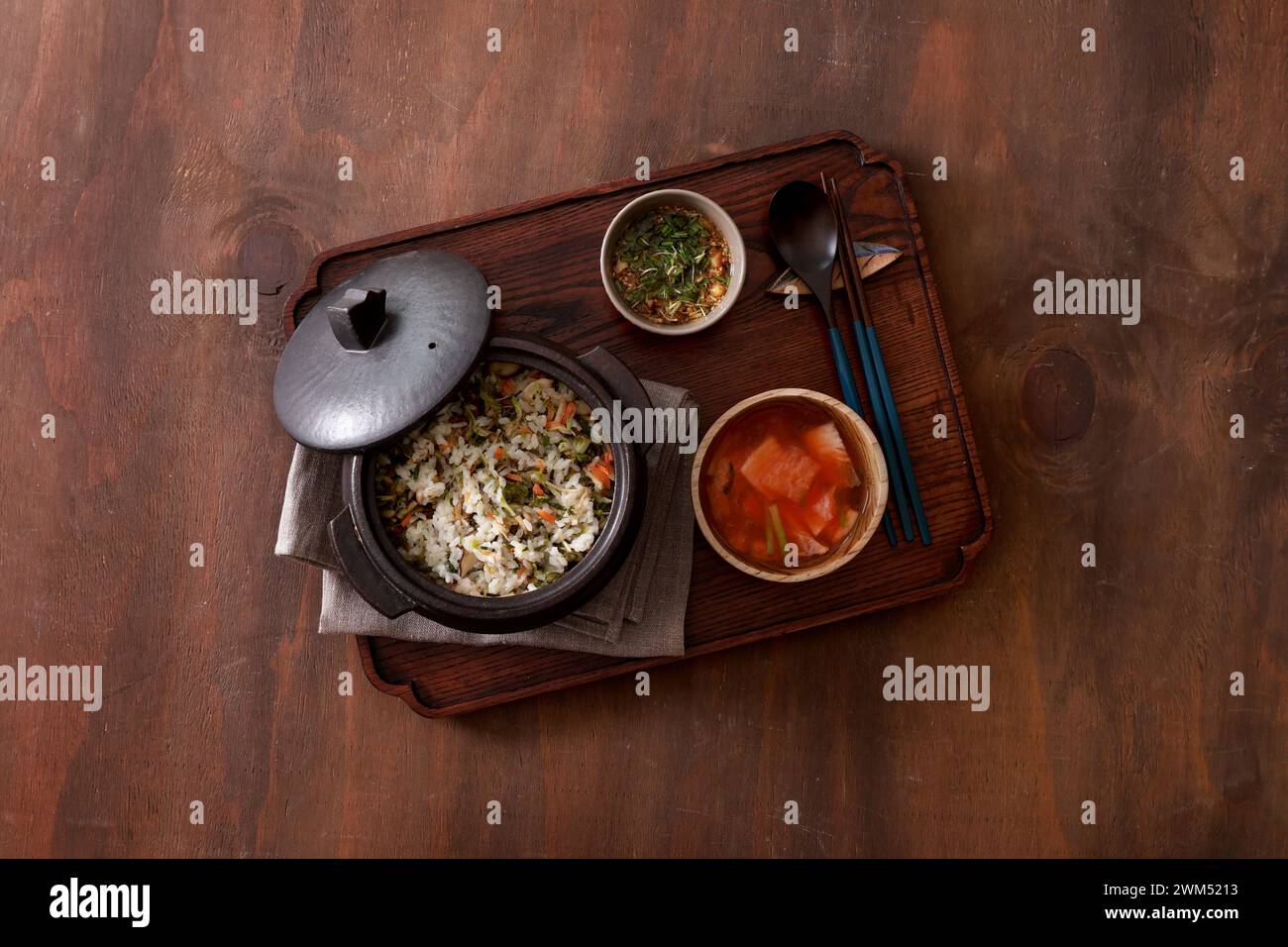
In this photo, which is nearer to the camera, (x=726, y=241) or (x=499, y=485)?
(x=499, y=485)

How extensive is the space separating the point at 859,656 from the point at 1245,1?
1979 mm

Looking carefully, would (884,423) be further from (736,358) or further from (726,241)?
(726,241)

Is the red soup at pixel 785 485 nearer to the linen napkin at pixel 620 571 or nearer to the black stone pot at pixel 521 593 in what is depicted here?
the linen napkin at pixel 620 571

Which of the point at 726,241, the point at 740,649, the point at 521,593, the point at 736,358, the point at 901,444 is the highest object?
the point at 726,241

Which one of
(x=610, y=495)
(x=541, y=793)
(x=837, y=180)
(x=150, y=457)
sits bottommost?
(x=541, y=793)

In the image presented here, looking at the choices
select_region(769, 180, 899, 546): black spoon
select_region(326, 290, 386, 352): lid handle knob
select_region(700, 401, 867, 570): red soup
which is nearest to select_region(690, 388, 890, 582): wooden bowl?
select_region(700, 401, 867, 570): red soup

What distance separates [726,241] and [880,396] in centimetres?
52

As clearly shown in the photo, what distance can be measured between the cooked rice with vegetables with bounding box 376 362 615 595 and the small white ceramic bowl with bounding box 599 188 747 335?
27cm

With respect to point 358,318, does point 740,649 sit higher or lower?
lower

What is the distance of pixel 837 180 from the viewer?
214cm

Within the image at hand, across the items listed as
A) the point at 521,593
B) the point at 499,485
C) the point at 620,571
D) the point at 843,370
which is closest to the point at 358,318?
the point at 499,485

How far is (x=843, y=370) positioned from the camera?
6.85 feet

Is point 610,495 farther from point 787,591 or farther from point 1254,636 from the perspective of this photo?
point 1254,636

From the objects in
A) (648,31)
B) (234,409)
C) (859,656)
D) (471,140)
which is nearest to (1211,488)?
(859,656)
